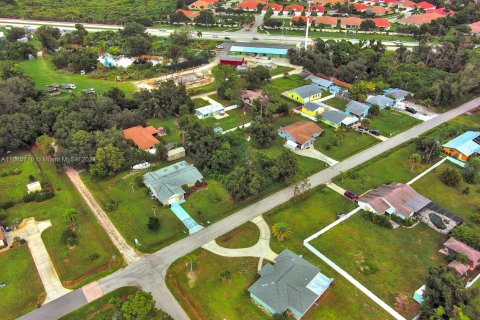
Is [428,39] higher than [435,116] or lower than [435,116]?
higher

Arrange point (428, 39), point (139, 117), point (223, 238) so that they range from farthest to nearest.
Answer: point (428, 39) → point (139, 117) → point (223, 238)

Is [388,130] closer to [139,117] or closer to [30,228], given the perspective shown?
[139,117]

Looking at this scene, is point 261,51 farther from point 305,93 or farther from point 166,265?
point 166,265

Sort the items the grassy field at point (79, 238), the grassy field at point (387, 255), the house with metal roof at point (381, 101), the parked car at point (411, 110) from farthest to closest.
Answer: the house with metal roof at point (381, 101) → the parked car at point (411, 110) → the grassy field at point (79, 238) → the grassy field at point (387, 255)

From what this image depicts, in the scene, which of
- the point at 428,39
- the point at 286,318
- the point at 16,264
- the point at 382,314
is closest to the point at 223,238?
the point at 286,318

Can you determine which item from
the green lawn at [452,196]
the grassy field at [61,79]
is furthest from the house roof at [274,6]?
the green lawn at [452,196]

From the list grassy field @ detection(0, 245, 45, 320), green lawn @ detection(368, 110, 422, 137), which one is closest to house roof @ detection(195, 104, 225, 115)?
green lawn @ detection(368, 110, 422, 137)

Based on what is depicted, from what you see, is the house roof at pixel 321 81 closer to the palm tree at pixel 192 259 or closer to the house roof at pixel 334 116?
the house roof at pixel 334 116

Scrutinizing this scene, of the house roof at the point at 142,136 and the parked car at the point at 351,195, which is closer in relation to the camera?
the parked car at the point at 351,195
